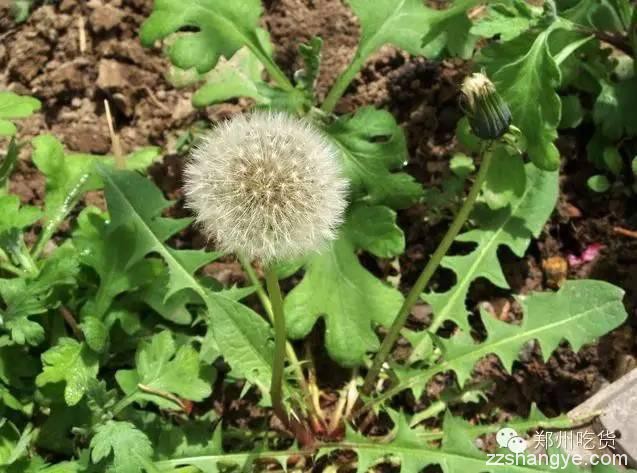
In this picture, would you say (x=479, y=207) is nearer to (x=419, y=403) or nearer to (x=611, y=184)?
(x=611, y=184)

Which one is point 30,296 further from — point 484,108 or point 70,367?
point 484,108

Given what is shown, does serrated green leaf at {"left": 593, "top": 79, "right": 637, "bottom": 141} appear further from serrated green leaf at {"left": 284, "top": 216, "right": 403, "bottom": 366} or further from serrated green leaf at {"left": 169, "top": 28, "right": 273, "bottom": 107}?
serrated green leaf at {"left": 169, "top": 28, "right": 273, "bottom": 107}

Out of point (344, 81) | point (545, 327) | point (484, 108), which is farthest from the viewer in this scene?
point (344, 81)

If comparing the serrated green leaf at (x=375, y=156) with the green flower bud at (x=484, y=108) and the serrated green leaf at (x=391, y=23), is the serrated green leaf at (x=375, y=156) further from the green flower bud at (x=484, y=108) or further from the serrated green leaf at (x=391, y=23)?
the green flower bud at (x=484, y=108)

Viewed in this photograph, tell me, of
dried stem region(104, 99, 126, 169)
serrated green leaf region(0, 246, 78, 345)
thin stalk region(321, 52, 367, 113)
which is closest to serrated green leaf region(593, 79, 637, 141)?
thin stalk region(321, 52, 367, 113)

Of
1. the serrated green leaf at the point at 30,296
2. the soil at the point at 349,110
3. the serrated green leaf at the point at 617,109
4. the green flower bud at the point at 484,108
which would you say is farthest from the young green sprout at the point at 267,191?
the serrated green leaf at the point at 617,109

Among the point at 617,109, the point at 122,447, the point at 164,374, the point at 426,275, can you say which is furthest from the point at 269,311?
the point at 617,109
